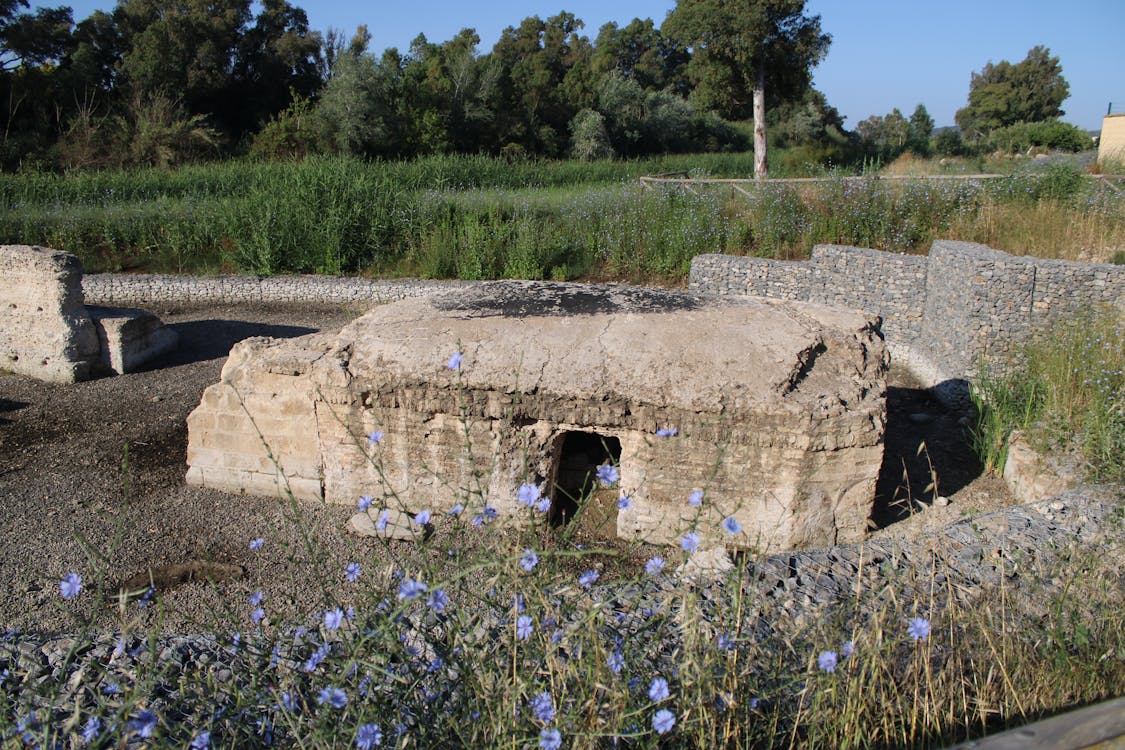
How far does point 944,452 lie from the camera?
21.6ft

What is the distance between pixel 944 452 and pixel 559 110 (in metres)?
25.2

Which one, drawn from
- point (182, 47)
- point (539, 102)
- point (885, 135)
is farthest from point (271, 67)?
→ point (885, 135)

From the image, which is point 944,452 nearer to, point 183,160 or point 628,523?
point 628,523

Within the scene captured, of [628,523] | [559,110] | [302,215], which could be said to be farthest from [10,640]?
[559,110]

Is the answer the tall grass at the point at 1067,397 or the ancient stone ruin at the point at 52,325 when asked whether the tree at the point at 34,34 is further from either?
the tall grass at the point at 1067,397

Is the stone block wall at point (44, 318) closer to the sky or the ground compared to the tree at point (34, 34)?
closer to the ground

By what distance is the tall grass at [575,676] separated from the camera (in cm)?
207

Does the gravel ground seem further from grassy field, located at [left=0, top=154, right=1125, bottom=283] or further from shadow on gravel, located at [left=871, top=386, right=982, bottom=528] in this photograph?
grassy field, located at [left=0, top=154, right=1125, bottom=283]

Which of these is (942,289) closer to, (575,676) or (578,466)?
(578,466)

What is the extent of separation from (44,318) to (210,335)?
193 cm

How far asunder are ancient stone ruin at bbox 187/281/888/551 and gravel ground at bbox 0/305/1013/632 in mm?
383

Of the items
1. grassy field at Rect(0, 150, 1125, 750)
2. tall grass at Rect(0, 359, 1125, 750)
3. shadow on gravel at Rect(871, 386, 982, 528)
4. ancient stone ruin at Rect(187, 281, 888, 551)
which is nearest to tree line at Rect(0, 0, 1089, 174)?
grassy field at Rect(0, 150, 1125, 750)

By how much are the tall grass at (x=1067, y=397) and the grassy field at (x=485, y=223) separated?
405 cm

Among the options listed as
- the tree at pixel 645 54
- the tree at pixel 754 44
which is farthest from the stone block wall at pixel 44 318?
the tree at pixel 645 54
